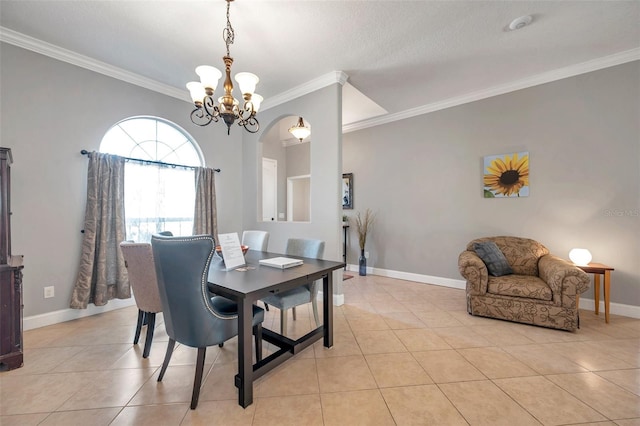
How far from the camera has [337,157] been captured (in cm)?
328

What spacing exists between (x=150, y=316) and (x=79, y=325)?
51.7 inches

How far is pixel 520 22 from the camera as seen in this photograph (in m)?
2.36

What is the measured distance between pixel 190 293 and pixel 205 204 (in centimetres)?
269

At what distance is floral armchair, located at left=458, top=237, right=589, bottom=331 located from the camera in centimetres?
247

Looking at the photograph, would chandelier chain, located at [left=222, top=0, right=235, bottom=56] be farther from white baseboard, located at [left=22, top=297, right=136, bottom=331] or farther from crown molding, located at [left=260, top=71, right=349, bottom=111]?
white baseboard, located at [left=22, top=297, right=136, bottom=331]

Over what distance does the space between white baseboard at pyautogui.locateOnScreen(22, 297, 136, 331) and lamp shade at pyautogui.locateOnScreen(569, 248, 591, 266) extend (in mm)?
5470

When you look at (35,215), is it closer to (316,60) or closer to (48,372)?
(48,372)

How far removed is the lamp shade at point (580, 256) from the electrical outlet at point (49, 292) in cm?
584

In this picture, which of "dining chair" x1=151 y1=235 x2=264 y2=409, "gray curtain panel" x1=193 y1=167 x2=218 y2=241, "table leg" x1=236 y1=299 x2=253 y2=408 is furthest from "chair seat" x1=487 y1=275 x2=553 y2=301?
"gray curtain panel" x1=193 y1=167 x2=218 y2=241

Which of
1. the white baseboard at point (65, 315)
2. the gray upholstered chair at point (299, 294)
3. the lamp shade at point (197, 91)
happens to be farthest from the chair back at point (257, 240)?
the white baseboard at point (65, 315)

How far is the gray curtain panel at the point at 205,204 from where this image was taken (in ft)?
12.6

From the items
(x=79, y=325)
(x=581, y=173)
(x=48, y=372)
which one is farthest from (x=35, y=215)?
(x=581, y=173)

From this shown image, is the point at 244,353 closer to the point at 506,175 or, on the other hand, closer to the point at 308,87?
the point at 308,87

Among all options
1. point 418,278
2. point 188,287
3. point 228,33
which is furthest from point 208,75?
point 418,278
